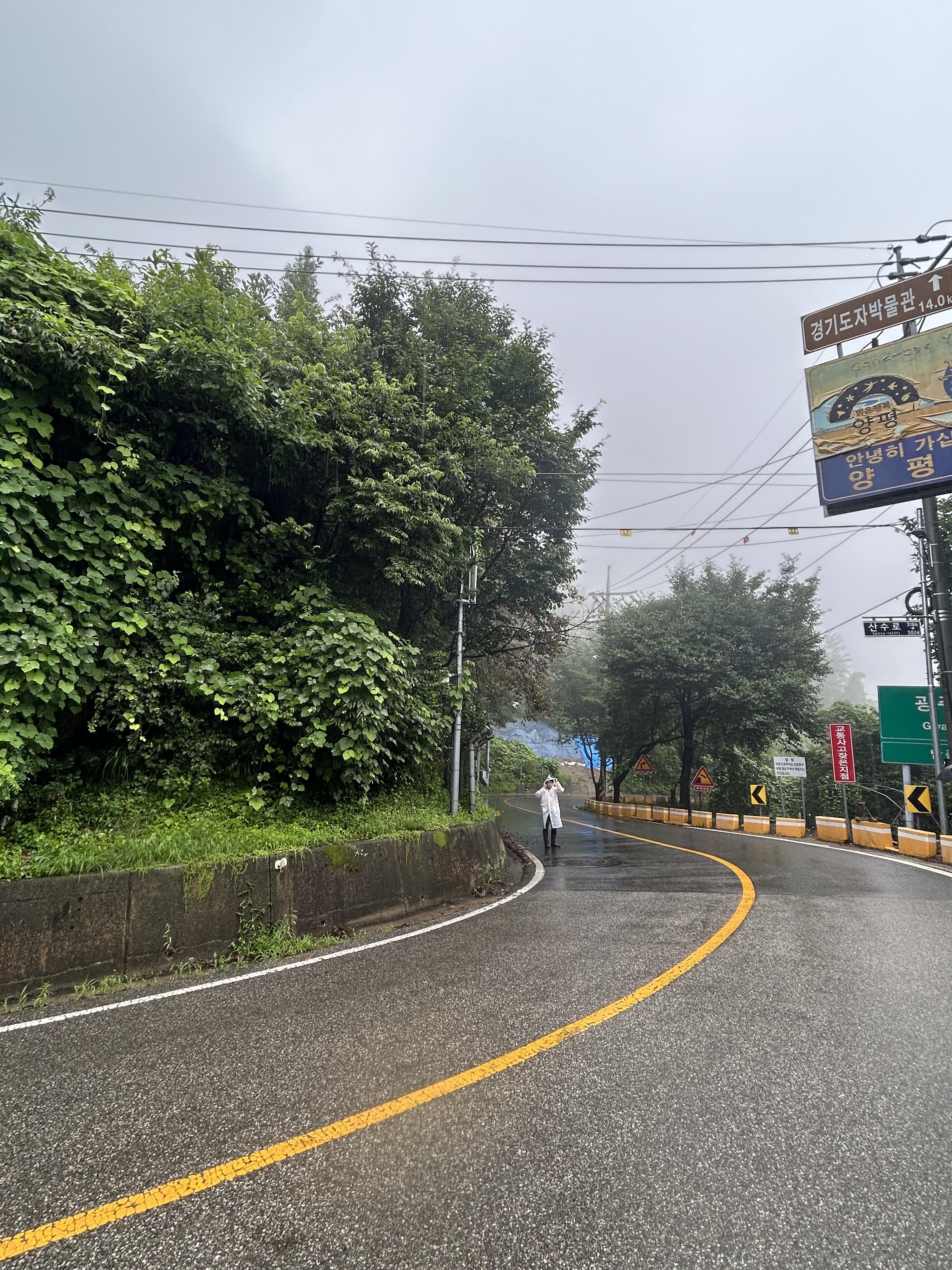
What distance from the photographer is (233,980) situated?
14.4ft

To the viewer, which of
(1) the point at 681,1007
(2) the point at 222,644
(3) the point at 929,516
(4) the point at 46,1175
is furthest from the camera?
(3) the point at 929,516

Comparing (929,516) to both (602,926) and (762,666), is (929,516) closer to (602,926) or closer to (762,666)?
(602,926)

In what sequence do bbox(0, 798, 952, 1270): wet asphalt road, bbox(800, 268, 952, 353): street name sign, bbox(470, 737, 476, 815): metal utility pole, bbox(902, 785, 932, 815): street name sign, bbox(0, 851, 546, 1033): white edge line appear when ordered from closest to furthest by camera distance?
1. bbox(0, 798, 952, 1270): wet asphalt road
2. bbox(0, 851, 546, 1033): white edge line
3. bbox(800, 268, 952, 353): street name sign
4. bbox(470, 737, 476, 815): metal utility pole
5. bbox(902, 785, 932, 815): street name sign

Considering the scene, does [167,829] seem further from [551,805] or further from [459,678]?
[551,805]

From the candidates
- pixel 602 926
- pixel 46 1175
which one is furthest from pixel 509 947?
pixel 46 1175

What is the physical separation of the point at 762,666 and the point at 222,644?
22.7m

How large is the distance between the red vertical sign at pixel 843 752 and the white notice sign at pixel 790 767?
1.98 metres

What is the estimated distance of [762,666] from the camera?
24172 millimetres

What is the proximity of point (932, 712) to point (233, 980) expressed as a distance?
15.2 metres

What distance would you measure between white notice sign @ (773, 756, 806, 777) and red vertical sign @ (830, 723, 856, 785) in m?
1.98

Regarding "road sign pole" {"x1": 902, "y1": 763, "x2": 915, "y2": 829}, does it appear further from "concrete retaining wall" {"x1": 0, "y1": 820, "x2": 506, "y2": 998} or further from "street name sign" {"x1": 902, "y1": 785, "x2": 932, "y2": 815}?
"concrete retaining wall" {"x1": 0, "y1": 820, "x2": 506, "y2": 998}

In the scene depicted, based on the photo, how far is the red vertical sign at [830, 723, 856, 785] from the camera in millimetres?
16141

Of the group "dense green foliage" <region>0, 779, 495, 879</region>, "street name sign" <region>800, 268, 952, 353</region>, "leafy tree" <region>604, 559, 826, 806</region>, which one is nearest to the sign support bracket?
"street name sign" <region>800, 268, 952, 353</region>

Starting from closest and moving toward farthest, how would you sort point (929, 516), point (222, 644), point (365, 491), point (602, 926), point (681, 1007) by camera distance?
point (681, 1007)
point (602, 926)
point (222, 644)
point (365, 491)
point (929, 516)
